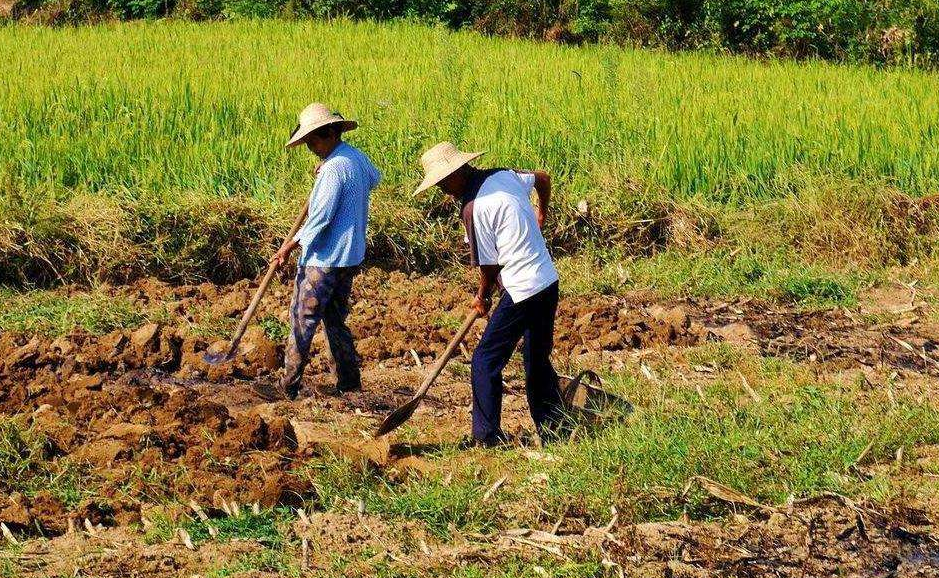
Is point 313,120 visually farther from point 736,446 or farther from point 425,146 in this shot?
point 425,146

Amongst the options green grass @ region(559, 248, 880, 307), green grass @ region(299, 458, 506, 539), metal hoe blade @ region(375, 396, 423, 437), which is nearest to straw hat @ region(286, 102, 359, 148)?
metal hoe blade @ region(375, 396, 423, 437)

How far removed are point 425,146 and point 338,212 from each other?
9.71ft

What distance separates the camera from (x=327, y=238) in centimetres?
541

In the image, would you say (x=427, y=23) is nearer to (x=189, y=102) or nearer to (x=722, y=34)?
(x=722, y=34)

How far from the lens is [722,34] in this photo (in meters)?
15.9

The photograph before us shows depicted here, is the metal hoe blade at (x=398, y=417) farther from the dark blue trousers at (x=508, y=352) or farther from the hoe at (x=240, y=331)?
the hoe at (x=240, y=331)

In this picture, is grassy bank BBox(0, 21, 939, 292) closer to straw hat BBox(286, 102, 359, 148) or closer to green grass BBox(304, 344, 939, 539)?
straw hat BBox(286, 102, 359, 148)

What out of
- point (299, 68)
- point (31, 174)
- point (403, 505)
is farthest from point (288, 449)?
point (299, 68)

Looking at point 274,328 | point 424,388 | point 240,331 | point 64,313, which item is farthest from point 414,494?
point 64,313

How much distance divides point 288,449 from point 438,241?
303 cm

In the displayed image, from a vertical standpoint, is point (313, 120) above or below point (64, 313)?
above

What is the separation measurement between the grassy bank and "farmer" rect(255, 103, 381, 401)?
1.88 meters

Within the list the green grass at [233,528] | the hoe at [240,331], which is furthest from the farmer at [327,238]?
the green grass at [233,528]

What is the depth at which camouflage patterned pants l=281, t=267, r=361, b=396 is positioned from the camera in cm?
545
